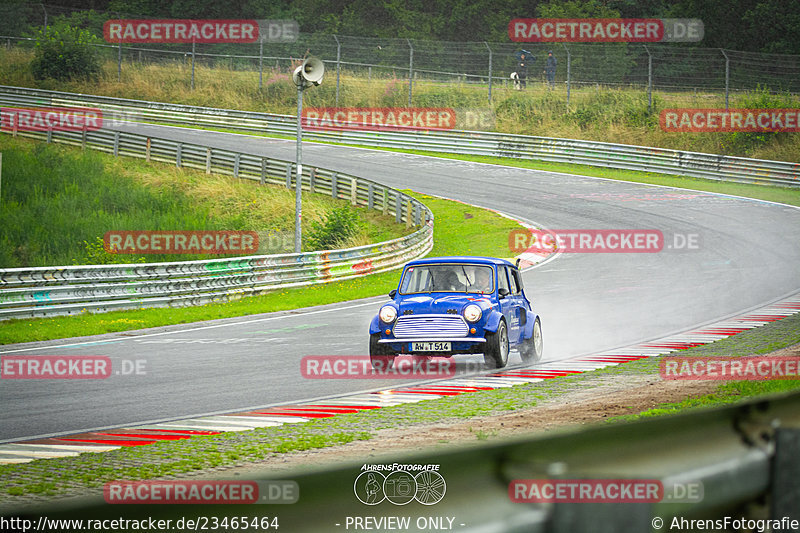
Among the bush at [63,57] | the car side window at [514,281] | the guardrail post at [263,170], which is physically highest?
the bush at [63,57]

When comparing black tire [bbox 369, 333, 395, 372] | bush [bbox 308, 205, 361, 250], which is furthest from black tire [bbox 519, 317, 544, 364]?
bush [bbox 308, 205, 361, 250]

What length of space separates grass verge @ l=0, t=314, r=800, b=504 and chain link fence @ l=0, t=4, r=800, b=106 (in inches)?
1058

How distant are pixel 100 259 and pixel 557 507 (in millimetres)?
25341

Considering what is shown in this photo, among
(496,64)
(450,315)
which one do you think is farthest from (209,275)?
(496,64)

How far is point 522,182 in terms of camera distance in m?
38.8

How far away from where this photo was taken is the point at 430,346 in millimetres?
12812

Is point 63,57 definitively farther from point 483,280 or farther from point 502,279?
point 483,280

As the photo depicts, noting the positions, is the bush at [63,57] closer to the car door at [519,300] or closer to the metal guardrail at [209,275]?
the metal guardrail at [209,275]

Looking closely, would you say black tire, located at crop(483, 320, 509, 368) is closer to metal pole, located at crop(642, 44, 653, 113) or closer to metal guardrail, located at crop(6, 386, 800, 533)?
metal guardrail, located at crop(6, 386, 800, 533)

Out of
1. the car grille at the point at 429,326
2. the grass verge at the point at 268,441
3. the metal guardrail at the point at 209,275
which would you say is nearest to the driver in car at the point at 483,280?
the car grille at the point at 429,326

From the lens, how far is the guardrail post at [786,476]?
2.50m

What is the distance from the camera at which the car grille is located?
12.8 meters

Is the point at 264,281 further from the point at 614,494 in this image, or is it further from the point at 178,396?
the point at 614,494

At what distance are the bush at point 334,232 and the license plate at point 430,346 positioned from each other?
15935 mm
